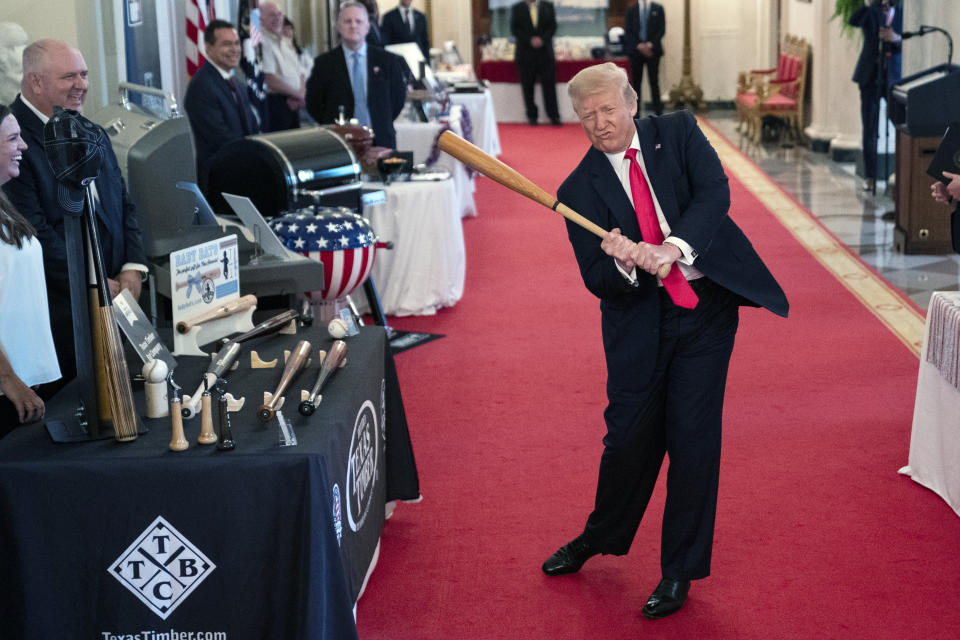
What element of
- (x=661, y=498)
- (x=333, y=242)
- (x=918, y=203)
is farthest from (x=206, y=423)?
(x=918, y=203)

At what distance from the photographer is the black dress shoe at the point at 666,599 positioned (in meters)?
3.19

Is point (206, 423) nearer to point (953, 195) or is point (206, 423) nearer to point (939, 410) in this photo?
point (939, 410)

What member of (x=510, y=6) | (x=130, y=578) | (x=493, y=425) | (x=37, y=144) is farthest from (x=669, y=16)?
(x=130, y=578)

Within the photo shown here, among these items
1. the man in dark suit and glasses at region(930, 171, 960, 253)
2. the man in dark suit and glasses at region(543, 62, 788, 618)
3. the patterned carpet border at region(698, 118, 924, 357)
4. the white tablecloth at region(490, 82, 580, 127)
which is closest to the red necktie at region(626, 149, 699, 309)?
the man in dark suit and glasses at region(543, 62, 788, 618)

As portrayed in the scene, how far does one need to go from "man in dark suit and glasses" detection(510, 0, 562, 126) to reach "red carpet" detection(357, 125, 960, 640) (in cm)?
963

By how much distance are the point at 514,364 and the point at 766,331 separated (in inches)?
55.9

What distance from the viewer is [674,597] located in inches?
126

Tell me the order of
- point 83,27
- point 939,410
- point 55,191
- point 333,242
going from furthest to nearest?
point 83,27
point 333,242
point 939,410
point 55,191

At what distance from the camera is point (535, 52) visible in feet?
52.2

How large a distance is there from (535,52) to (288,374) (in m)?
13.5

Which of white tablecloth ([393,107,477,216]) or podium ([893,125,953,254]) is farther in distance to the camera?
white tablecloth ([393,107,477,216])

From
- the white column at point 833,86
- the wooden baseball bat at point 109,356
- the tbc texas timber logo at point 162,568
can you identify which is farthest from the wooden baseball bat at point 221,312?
the white column at point 833,86

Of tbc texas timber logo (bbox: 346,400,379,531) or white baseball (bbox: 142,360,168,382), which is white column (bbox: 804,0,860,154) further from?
white baseball (bbox: 142,360,168,382)

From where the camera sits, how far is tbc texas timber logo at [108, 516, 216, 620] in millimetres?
2562
